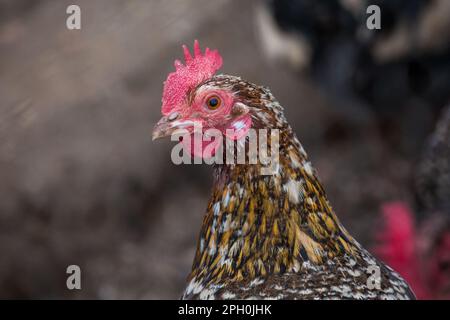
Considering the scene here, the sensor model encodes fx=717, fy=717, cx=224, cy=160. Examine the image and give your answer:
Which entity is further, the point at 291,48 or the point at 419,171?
the point at 291,48

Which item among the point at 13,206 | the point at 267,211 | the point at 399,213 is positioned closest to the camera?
the point at 267,211

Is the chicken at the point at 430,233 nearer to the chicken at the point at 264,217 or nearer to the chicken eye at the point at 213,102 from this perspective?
Result: the chicken at the point at 264,217

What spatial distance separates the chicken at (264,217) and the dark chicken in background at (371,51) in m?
1.99

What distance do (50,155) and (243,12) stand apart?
1734mm

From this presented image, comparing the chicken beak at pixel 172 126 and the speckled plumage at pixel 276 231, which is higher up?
the chicken beak at pixel 172 126

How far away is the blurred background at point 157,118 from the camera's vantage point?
3967mm

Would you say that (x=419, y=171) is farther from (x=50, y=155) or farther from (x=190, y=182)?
(x=50, y=155)

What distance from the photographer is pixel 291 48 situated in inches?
170

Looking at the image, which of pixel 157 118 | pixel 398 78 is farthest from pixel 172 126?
pixel 157 118

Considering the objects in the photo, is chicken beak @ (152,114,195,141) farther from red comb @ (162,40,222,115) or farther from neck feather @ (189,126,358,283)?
neck feather @ (189,126,358,283)

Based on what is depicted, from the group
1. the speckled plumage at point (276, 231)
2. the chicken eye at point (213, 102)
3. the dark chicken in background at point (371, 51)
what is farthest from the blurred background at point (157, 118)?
the chicken eye at point (213, 102)

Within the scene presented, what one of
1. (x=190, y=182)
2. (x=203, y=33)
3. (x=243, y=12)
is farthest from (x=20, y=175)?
(x=243, y=12)

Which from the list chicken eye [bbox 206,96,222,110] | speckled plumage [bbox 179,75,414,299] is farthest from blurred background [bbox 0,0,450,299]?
chicken eye [bbox 206,96,222,110]
